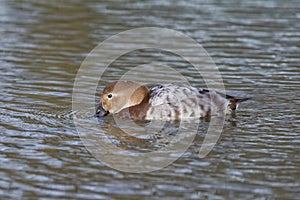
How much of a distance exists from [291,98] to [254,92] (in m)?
0.56

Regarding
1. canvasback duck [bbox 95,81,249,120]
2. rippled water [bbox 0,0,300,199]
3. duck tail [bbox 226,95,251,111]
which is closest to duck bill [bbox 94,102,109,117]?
canvasback duck [bbox 95,81,249,120]

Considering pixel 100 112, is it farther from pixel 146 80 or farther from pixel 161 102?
pixel 146 80

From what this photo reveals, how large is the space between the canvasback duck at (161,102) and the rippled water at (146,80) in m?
0.30

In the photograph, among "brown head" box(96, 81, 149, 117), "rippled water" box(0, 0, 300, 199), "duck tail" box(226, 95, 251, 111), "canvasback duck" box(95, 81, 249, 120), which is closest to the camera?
"rippled water" box(0, 0, 300, 199)

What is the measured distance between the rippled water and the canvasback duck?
303mm

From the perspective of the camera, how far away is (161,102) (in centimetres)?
862

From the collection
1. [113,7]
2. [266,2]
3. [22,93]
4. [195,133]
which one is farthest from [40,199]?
[266,2]

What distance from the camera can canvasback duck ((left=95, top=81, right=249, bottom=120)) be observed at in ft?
28.1

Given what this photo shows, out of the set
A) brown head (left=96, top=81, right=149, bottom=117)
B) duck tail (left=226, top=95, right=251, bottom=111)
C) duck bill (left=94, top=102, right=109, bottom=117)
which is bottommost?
duck bill (left=94, top=102, right=109, bottom=117)

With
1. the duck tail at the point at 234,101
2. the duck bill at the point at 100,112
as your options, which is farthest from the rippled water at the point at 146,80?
the duck bill at the point at 100,112

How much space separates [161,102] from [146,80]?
1715mm

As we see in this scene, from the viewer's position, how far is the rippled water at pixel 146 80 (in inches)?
242

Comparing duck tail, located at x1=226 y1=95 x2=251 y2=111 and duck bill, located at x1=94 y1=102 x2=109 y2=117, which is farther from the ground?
duck tail, located at x1=226 y1=95 x2=251 y2=111

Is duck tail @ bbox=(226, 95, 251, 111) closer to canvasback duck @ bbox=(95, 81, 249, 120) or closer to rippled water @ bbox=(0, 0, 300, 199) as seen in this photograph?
canvasback duck @ bbox=(95, 81, 249, 120)
